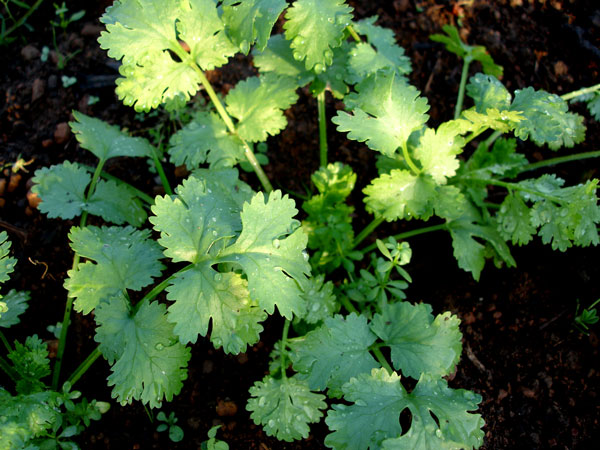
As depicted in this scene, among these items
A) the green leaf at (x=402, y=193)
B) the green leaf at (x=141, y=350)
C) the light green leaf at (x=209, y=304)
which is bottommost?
the green leaf at (x=141, y=350)

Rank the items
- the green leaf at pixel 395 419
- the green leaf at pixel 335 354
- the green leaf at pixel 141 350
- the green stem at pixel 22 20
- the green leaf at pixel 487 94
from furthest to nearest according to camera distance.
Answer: the green stem at pixel 22 20, the green leaf at pixel 487 94, the green leaf at pixel 335 354, the green leaf at pixel 141 350, the green leaf at pixel 395 419

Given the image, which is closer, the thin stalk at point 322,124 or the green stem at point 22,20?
the thin stalk at point 322,124

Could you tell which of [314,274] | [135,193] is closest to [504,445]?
[314,274]

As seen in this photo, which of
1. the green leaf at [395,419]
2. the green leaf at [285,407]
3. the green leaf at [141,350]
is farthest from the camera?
the green leaf at [285,407]

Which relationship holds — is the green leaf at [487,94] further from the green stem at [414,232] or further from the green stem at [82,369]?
the green stem at [82,369]

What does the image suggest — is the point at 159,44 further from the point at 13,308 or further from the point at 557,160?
the point at 557,160

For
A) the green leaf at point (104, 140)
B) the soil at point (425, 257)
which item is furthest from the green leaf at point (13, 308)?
the green leaf at point (104, 140)
